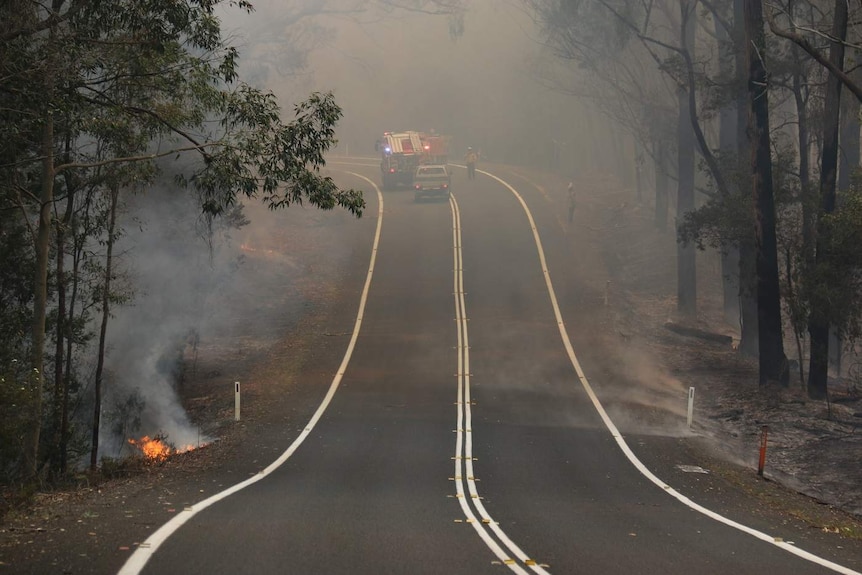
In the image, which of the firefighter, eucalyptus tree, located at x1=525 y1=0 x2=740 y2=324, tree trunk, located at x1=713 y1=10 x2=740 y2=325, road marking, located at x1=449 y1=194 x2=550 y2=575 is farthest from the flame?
the firefighter

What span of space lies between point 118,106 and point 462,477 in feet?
26.3

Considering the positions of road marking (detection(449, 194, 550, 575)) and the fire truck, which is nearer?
road marking (detection(449, 194, 550, 575))

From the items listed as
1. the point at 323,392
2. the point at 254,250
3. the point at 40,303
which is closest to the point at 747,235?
the point at 323,392

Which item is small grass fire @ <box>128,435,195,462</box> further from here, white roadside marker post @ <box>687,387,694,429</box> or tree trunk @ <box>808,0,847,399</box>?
tree trunk @ <box>808,0,847,399</box>

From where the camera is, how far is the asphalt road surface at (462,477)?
916cm

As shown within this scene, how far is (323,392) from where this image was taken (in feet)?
74.9

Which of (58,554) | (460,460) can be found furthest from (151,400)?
(58,554)

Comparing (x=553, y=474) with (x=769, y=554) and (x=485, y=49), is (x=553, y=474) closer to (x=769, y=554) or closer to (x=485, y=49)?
(x=769, y=554)

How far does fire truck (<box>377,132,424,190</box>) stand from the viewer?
55.0m

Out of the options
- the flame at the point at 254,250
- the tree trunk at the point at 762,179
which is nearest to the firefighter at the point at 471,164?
the flame at the point at 254,250

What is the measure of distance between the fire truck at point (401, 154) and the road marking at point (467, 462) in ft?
64.0

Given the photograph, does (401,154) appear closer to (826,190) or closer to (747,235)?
(747,235)

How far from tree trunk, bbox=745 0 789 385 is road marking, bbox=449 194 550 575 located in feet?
26.1

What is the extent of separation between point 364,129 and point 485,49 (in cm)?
1470
